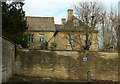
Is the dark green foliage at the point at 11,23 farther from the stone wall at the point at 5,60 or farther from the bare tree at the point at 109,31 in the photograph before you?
the bare tree at the point at 109,31

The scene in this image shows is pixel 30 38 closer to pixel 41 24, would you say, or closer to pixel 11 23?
pixel 41 24

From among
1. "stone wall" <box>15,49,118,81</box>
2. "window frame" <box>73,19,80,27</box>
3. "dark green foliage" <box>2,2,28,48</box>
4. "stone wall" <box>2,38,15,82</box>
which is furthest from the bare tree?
"stone wall" <box>2,38,15,82</box>

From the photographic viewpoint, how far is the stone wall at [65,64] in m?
13.4

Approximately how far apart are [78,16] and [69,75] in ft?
27.8

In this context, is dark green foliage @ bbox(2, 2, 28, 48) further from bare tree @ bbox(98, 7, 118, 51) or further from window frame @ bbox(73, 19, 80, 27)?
bare tree @ bbox(98, 7, 118, 51)

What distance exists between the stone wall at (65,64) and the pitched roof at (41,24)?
19325mm

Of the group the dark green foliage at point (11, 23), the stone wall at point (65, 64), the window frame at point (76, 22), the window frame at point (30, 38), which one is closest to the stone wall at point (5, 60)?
the stone wall at point (65, 64)

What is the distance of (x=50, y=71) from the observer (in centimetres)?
1356

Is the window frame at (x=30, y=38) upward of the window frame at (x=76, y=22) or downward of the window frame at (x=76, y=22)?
downward

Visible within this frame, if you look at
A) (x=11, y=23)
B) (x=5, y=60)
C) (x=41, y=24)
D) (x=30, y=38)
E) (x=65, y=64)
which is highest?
(x=41, y=24)

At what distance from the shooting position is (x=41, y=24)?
33844 millimetres

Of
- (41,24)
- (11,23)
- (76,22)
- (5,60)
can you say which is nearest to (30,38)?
(41,24)

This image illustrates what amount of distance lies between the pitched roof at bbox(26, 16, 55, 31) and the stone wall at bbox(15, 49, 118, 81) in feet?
63.4

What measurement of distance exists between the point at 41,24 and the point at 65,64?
21.3 meters
